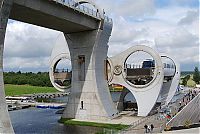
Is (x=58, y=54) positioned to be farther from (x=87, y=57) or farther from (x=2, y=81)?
(x=2, y=81)

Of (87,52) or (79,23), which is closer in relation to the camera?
(79,23)

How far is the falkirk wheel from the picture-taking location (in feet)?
139

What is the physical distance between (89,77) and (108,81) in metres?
6.29

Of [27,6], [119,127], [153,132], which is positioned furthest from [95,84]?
[27,6]

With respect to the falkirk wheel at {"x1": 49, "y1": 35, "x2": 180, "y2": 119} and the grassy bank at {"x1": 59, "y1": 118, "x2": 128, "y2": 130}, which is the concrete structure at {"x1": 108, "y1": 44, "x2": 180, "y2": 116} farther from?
the grassy bank at {"x1": 59, "y1": 118, "x2": 128, "y2": 130}

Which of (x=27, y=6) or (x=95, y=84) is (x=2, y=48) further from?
(x=95, y=84)

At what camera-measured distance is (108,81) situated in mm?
47594

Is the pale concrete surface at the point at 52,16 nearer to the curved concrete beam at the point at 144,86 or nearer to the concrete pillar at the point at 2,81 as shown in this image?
the concrete pillar at the point at 2,81

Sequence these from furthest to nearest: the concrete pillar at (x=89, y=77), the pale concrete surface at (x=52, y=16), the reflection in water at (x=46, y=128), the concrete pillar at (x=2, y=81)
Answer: the concrete pillar at (x=89, y=77), the reflection in water at (x=46, y=128), the pale concrete surface at (x=52, y=16), the concrete pillar at (x=2, y=81)

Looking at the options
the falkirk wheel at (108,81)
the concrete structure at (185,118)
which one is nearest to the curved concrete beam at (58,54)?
the falkirk wheel at (108,81)

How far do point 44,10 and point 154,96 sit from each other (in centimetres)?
2151

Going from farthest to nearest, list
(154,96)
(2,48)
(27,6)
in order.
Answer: (154,96) → (27,6) → (2,48)

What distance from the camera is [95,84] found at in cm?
4153

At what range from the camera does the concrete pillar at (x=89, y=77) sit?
4166cm
